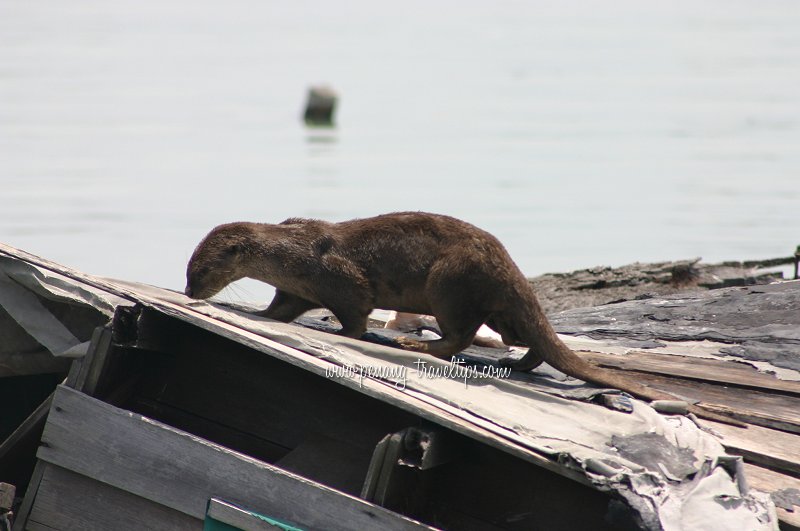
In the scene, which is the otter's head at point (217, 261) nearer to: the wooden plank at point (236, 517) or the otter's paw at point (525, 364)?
the otter's paw at point (525, 364)

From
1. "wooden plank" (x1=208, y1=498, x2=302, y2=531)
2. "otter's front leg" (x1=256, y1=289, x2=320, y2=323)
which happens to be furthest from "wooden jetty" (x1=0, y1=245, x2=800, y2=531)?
"otter's front leg" (x1=256, y1=289, x2=320, y2=323)

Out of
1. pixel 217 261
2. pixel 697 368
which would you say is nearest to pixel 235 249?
pixel 217 261

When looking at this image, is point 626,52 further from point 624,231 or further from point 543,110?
point 624,231

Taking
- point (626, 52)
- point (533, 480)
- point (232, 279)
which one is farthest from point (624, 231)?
point (626, 52)

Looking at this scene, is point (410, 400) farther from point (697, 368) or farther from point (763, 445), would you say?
point (697, 368)

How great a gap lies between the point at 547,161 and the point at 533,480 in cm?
2027

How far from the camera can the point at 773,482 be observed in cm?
399

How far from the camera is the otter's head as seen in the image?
18.3 ft

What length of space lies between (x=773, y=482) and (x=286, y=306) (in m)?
2.45

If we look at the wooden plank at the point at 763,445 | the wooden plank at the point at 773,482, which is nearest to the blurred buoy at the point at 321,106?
the wooden plank at the point at 763,445

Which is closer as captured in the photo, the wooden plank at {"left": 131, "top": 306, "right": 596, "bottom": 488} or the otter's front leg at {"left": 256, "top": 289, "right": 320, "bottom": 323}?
the wooden plank at {"left": 131, "top": 306, "right": 596, "bottom": 488}

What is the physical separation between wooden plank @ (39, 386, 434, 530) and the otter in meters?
1.18

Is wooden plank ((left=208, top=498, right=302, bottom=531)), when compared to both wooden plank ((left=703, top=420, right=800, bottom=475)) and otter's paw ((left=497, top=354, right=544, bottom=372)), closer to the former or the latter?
otter's paw ((left=497, top=354, right=544, bottom=372))

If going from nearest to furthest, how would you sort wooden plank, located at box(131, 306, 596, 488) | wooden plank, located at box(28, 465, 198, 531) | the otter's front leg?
wooden plank, located at box(131, 306, 596, 488), wooden plank, located at box(28, 465, 198, 531), the otter's front leg
